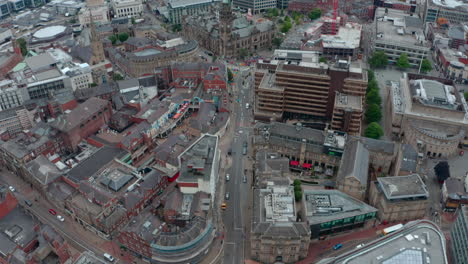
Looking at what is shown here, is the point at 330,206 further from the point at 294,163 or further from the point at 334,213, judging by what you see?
the point at 294,163

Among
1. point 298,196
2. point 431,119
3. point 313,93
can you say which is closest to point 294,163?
point 298,196

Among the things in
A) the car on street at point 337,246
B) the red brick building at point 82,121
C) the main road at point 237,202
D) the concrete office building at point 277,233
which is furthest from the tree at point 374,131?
the red brick building at point 82,121

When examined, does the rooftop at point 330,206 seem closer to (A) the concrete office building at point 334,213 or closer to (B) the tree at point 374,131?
(A) the concrete office building at point 334,213

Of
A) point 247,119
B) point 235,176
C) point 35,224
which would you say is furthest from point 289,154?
point 35,224

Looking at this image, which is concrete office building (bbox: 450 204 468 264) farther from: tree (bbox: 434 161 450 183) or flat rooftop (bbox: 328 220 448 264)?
tree (bbox: 434 161 450 183)

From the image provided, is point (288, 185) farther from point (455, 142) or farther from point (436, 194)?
point (455, 142)

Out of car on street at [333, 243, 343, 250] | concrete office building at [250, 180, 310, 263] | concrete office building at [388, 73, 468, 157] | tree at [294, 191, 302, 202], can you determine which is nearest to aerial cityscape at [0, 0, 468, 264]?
concrete office building at [250, 180, 310, 263]
